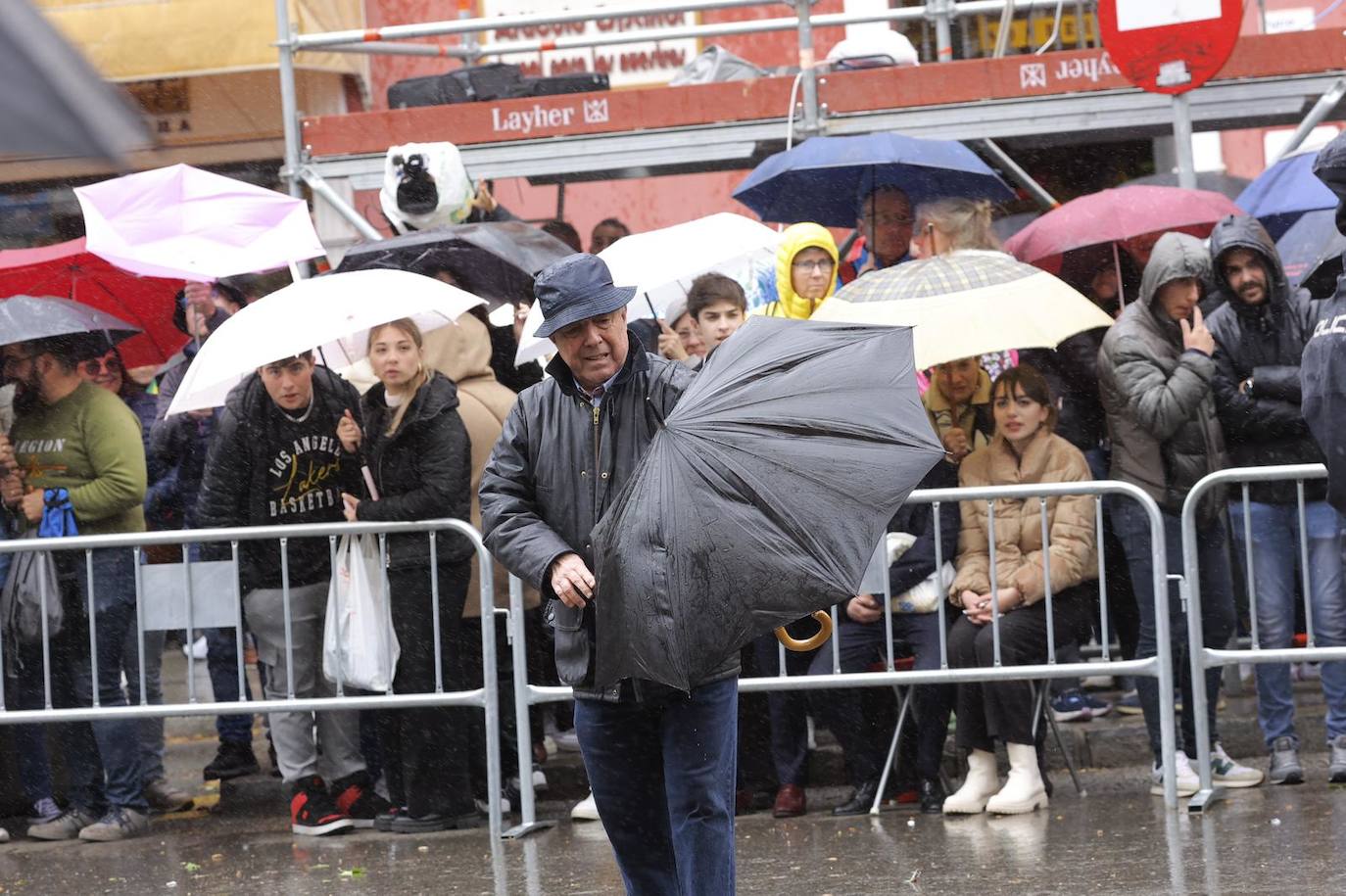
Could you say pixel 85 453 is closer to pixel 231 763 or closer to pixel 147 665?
pixel 147 665

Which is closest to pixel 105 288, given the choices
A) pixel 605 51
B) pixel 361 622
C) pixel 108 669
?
pixel 108 669

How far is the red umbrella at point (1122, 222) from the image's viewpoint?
345 inches

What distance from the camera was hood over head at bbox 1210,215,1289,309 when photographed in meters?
7.80

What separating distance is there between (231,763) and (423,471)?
1.99 meters

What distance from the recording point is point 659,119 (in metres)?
10.4

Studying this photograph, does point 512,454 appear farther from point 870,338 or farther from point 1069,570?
point 1069,570

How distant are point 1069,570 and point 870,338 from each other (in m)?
2.75

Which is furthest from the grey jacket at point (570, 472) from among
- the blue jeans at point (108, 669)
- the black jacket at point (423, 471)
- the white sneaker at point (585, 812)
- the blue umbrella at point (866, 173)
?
the blue umbrella at point (866, 173)

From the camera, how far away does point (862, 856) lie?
7133mm

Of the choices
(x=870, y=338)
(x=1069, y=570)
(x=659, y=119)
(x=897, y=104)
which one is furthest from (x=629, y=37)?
(x=870, y=338)

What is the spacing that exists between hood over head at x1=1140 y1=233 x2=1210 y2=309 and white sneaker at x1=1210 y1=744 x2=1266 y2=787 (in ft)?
6.17

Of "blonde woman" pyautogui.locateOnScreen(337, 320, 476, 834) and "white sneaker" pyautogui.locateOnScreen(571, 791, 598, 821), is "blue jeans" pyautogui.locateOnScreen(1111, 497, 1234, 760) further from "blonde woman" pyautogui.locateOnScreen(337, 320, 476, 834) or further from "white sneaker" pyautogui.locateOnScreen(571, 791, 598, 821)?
"blonde woman" pyautogui.locateOnScreen(337, 320, 476, 834)

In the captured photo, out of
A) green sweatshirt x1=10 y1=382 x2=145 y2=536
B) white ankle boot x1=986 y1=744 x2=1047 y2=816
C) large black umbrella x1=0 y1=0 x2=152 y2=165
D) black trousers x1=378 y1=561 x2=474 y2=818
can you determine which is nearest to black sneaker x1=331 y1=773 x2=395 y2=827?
black trousers x1=378 y1=561 x2=474 y2=818

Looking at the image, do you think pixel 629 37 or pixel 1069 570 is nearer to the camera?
pixel 1069 570
